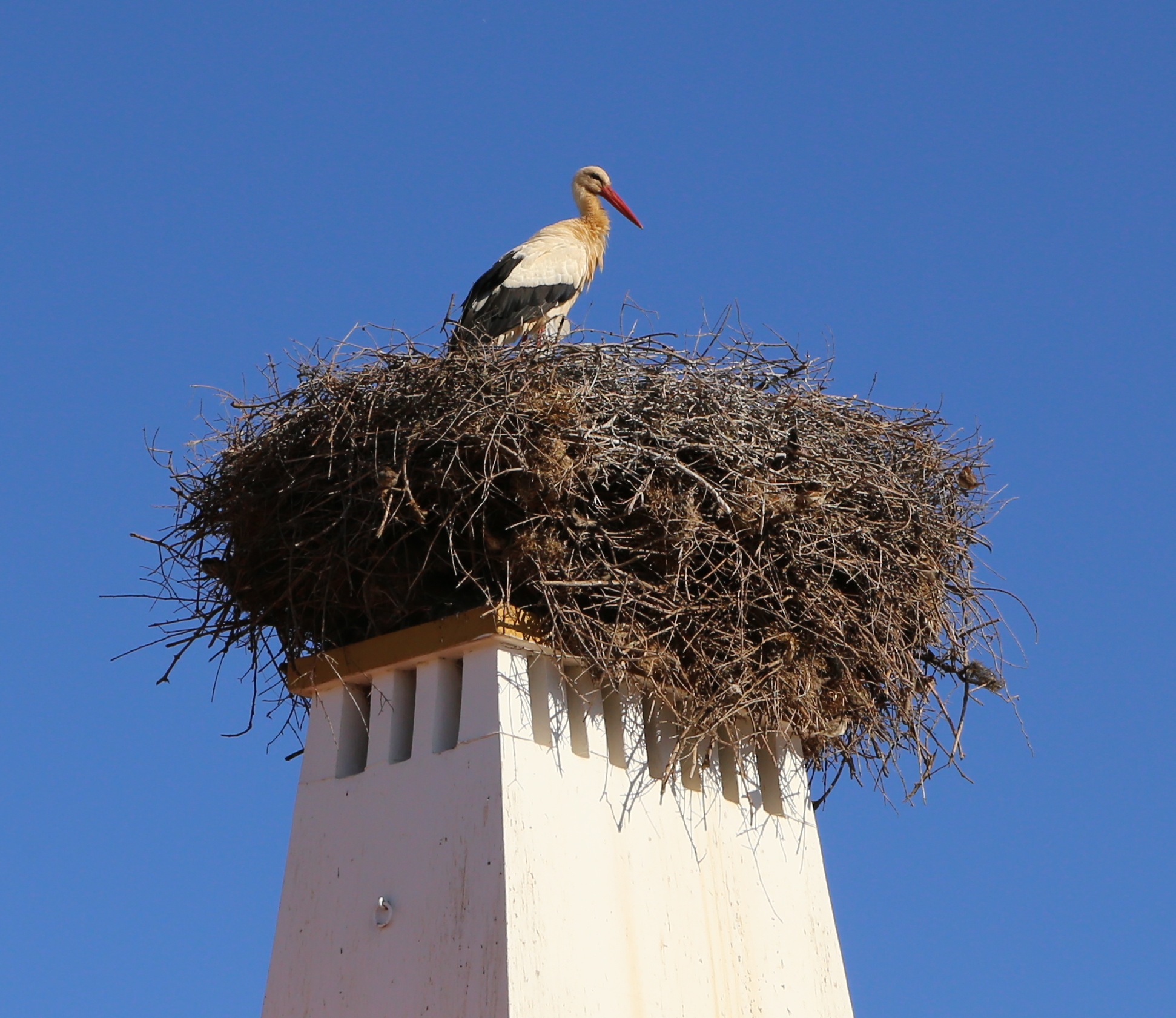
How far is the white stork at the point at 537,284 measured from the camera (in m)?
10.6

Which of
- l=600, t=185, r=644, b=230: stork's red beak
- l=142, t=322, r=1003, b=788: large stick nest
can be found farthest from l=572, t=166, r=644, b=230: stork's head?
l=142, t=322, r=1003, b=788: large stick nest

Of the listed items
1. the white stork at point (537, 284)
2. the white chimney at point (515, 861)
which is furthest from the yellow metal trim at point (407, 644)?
the white stork at point (537, 284)

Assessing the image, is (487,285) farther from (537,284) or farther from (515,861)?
(515,861)

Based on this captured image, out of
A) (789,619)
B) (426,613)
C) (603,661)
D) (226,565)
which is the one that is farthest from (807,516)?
(226,565)

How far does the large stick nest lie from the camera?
742 cm

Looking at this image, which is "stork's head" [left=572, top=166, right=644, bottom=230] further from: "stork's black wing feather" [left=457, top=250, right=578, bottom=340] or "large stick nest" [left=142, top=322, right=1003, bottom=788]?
"large stick nest" [left=142, top=322, right=1003, bottom=788]

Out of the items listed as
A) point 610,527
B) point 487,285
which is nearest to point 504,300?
point 487,285

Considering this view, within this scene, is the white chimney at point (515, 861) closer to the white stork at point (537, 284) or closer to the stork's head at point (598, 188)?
the white stork at point (537, 284)

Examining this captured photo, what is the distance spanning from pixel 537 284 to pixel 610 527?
3.69m

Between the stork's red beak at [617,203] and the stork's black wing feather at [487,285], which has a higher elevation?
the stork's red beak at [617,203]

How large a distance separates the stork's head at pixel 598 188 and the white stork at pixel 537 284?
81 centimetres

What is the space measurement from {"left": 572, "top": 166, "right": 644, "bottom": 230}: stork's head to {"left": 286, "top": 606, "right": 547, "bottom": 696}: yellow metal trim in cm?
594

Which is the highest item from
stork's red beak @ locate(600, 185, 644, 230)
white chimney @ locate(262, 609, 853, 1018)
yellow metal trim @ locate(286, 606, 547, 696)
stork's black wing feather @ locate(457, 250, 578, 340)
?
stork's red beak @ locate(600, 185, 644, 230)

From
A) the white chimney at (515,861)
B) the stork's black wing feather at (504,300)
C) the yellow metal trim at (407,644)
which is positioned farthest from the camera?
the stork's black wing feather at (504,300)
